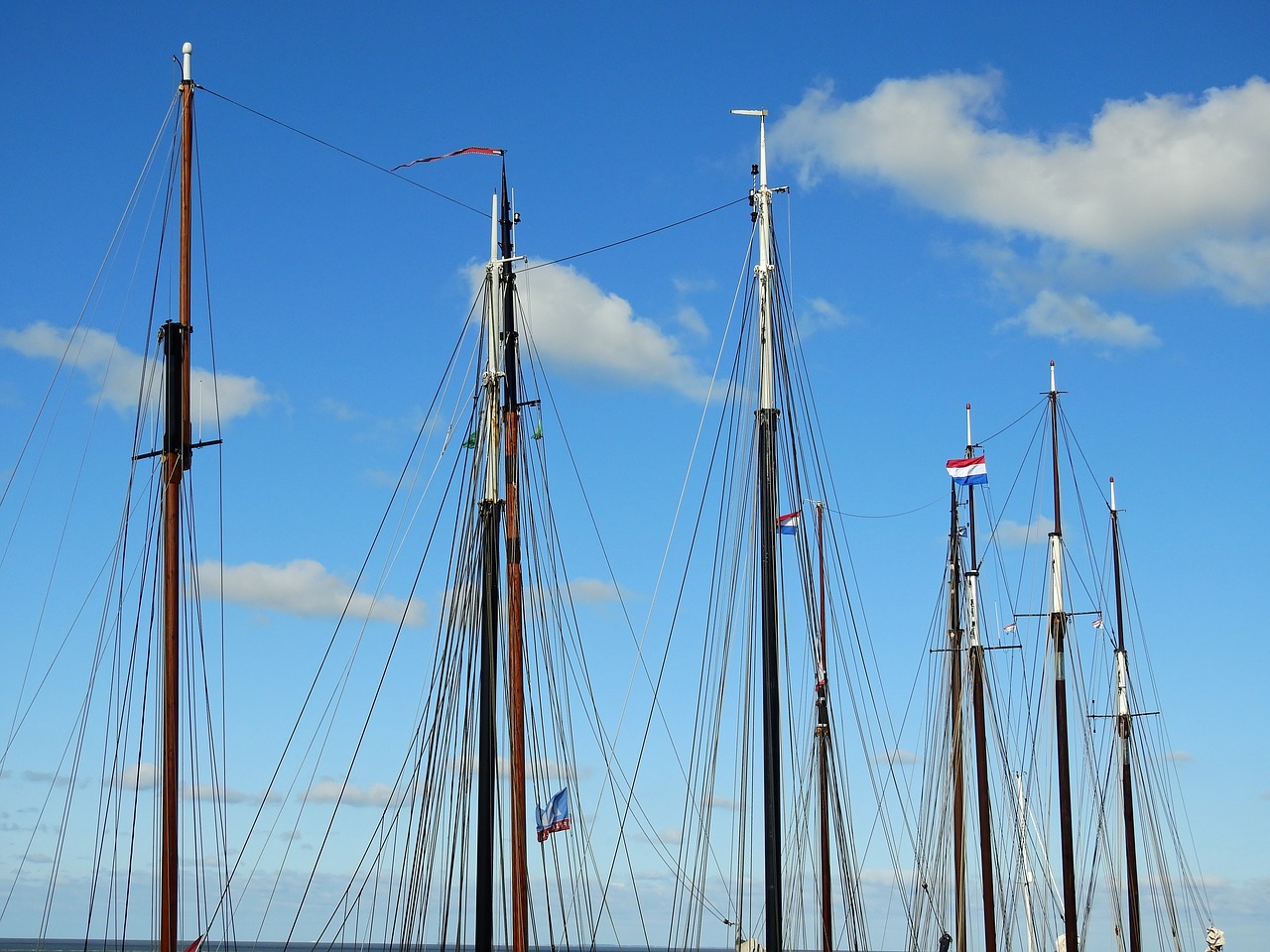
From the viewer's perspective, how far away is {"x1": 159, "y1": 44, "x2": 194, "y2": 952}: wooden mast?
28.1 m

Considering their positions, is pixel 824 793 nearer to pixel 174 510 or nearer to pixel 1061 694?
pixel 1061 694

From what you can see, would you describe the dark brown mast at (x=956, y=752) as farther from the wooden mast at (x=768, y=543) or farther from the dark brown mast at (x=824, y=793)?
the wooden mast at (x=768, y=543)

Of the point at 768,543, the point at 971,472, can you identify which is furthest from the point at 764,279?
the point at 971,472

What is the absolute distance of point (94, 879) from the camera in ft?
107

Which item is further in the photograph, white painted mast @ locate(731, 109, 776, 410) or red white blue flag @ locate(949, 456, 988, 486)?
red white blue flag @ locate(949, 456, 988, 486)

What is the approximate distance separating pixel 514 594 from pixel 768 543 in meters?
7.04

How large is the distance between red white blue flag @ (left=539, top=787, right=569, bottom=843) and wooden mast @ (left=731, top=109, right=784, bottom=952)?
7248 millimetres

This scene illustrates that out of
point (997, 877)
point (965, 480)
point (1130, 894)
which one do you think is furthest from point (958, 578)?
point (1130, 894)

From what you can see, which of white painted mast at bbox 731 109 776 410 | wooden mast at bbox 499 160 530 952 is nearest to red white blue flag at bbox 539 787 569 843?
wooden mast at bbox 499 160 530 952

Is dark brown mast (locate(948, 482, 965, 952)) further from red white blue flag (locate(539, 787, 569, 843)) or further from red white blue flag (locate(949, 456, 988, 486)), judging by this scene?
red white blue flag (locate(539, 787, 569, 843))

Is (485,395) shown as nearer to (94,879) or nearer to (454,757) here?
(454,757)

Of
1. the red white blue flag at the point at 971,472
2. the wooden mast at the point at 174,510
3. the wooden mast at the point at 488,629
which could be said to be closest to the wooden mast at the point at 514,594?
the wooden mast at the point at 488,629

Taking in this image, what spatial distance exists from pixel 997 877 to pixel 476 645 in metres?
30.9

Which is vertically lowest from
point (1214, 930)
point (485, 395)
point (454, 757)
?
point (1214, 930)
